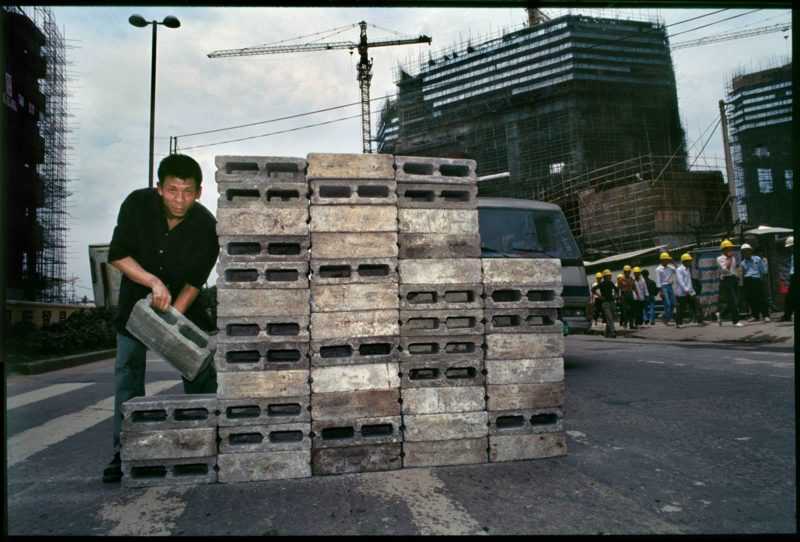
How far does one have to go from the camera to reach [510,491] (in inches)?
120

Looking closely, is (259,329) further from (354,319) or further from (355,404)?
(355,404)

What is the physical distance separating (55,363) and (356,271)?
35.6 ft

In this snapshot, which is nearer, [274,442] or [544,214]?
[274,442]

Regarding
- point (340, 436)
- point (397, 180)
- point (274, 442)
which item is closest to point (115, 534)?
point (274, 442)

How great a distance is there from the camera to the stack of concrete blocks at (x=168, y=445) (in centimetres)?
333

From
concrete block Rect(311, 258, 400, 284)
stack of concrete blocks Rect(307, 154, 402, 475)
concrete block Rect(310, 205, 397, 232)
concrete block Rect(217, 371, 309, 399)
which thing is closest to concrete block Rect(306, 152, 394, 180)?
stack of concrete blocks Rect(307, 154, 402, 475)

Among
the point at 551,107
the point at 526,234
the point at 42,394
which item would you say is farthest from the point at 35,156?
the point at 551,107

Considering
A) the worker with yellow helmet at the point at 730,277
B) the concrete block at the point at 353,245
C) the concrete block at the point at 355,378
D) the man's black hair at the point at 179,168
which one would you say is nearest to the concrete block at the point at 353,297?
the concrete block at the point at 353,245

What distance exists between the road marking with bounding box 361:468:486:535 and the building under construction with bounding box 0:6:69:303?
1297 inches

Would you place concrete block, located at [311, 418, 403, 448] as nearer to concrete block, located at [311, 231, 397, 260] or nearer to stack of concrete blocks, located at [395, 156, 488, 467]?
stack of concrete blocks, located at [395, 156, 488, 467]

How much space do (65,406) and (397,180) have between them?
5.63 meters

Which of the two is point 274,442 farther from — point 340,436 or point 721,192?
point 721,192

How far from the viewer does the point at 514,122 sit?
64.3 m

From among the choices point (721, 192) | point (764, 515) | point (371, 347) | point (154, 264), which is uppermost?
point (721, 192)
